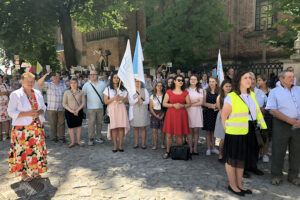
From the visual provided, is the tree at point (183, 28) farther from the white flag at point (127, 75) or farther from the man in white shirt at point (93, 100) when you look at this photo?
the white flag at point (127, 75)

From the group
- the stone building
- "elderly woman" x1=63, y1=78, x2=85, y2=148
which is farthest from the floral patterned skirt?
the stone building

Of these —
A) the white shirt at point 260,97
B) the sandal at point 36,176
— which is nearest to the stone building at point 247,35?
the white shirt at point 260,97

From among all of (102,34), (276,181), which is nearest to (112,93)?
(276,181)

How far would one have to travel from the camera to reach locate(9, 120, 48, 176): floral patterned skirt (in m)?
4.33

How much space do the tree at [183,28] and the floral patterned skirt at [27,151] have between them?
38.1 ft

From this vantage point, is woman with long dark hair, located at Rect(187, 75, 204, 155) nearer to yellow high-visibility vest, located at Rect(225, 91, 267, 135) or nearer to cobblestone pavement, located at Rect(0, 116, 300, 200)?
cobblestone pavement, located at Rect(0, 116, 300, 200)

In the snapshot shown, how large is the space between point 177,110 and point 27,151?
3.14 m

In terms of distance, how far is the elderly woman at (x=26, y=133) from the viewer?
4273 mm

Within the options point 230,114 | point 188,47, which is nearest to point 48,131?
point 230,114

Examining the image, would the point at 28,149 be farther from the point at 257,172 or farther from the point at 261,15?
the point at 261,15

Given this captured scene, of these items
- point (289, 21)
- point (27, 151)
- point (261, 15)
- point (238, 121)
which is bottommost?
point (27, 151)

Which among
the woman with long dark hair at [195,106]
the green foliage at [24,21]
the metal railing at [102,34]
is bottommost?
the woman with long dark hair at [195,106]

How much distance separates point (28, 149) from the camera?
438 cm

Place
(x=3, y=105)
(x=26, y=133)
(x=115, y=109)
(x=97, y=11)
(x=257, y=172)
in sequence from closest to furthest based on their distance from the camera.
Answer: (x=26, y=133) < (x=257, y=172) < (x=115, y=109) < (x=3, y=105) < (x=97, y=11)
